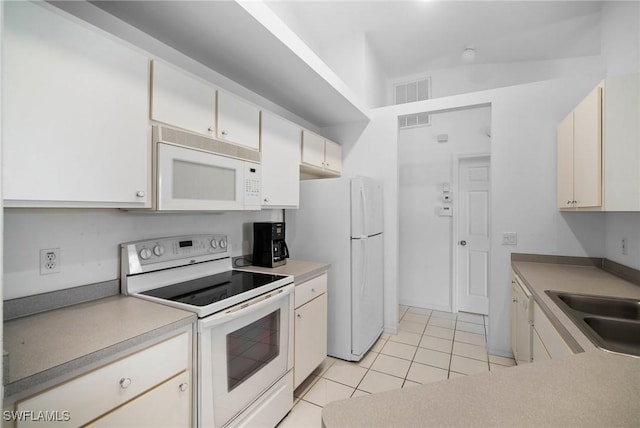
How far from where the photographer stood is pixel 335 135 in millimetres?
3459

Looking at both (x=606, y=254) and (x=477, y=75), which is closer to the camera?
(x=606, y=254)

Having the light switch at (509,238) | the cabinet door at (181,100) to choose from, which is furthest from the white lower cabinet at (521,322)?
the cabinet door at (181,100)

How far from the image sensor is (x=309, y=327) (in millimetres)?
2168

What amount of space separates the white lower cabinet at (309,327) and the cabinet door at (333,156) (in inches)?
49.5

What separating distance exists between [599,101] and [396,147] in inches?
67.6

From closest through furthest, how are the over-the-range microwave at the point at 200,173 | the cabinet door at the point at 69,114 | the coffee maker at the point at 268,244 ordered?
the cabinet door at the point at 69,114 → the over-the-range microwave at the point at 200,173 → the coffee maker at the point at 268,244

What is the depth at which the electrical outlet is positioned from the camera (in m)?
1.30

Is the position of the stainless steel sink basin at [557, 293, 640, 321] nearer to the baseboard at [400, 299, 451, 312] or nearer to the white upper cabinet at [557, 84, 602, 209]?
the white upper cabinet at [557, 84, 602, 209]

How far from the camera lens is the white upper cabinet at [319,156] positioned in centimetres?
267

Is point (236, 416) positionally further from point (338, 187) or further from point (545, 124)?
point (545, 124)

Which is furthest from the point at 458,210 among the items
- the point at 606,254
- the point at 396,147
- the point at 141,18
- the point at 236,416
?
the point at 141,18

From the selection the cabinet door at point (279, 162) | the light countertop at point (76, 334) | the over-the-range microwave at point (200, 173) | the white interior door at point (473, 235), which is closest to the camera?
the light countertop at point (76, 334)

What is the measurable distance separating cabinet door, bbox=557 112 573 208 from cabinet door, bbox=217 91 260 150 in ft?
7.41

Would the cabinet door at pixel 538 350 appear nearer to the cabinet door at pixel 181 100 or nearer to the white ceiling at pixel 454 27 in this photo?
the cabinet door at pixel 181 100
